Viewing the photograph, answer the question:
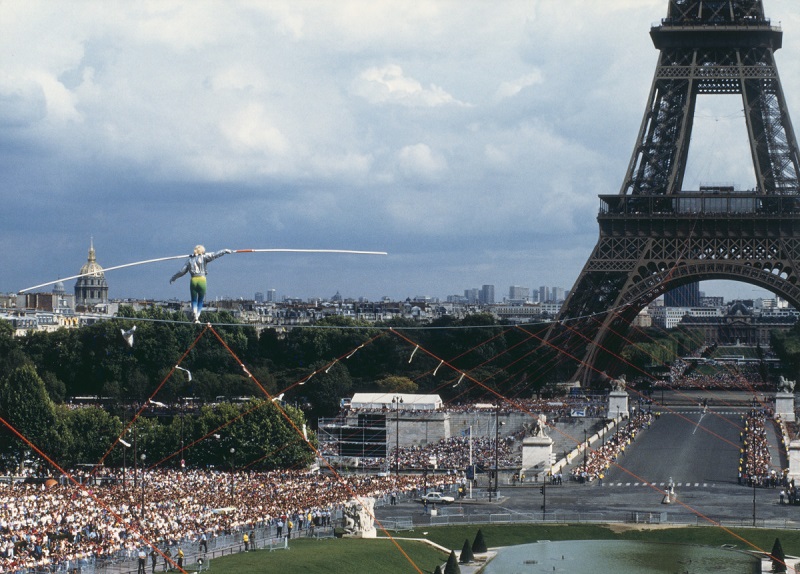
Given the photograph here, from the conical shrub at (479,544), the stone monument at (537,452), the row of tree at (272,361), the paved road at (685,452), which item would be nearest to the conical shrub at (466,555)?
the conical shrub at (479,544)

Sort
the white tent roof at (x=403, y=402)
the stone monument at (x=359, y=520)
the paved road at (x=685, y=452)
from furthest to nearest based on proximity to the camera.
Answer: the white tent roof at (x=403, y=402), the paved road at (x=685, y=452), the stone monument at (x=359, y=520)

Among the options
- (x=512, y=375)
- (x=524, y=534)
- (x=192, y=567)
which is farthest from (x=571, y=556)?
(x=512, y=375)

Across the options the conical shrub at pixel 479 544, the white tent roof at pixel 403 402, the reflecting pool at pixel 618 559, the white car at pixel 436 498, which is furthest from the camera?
the white tent roof at pixel 403 402

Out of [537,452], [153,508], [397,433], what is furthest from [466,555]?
[397,433]

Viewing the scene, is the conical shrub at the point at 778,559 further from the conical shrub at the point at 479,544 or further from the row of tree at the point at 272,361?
the row of tree at the point at 272,361

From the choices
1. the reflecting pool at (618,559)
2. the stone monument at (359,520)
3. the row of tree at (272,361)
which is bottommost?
the reflecting pool at (618,559)
